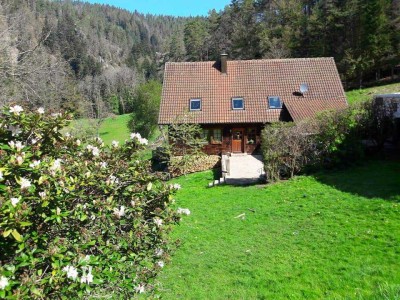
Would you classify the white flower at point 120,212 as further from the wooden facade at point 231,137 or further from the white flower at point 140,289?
the wooden facade at point 231,137

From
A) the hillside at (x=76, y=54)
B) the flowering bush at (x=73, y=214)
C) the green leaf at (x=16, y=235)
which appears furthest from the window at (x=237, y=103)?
the green leaf at (x=16, y=235)

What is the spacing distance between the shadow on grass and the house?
716 centimetres

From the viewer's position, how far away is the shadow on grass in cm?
1123

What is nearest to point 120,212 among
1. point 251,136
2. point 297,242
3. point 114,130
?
point 297,242

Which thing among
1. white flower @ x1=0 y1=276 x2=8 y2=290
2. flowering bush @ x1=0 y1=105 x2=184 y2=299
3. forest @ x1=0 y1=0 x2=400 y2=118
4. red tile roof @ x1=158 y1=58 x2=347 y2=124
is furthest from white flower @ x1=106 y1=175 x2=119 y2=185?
red tile roof @ x1=158 y1=58 x2=347 y2=124

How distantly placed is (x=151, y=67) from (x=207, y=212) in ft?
320

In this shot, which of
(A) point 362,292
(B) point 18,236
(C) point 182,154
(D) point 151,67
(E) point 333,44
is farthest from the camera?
(D) point 151,67

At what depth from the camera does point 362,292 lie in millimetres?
6047

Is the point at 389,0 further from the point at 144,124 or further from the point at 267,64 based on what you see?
the point at 144,124

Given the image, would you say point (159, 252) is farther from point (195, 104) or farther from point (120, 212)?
point (195, 104)

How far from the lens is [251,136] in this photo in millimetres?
23125

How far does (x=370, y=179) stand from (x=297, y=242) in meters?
5.51

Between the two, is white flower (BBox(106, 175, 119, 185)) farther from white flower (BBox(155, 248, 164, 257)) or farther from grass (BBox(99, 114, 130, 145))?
grass (BBox(99, 114, 130, 145))

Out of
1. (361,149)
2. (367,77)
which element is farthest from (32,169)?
(367,77)
